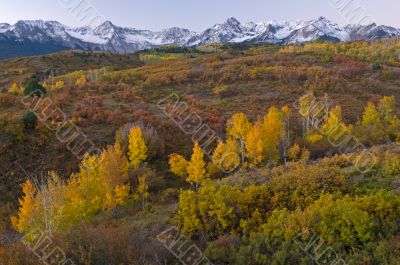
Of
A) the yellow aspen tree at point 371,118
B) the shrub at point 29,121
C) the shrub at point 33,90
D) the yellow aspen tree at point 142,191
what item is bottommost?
the yellow aspen tree at point 142,191

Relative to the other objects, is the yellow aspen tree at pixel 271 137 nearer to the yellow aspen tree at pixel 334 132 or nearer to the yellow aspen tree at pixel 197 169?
the yellow aspen tree at pixel 334 132

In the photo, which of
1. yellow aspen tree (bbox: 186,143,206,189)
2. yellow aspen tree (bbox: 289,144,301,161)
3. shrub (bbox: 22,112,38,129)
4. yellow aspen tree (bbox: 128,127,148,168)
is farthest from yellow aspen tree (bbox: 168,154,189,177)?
shrub (bbox: 22,112,38,129)

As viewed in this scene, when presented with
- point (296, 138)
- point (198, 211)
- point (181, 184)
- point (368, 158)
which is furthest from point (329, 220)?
point (296, 138)

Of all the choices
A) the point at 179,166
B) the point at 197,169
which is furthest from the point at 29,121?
the point at 197,169

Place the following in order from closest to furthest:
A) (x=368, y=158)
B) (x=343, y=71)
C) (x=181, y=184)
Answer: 1. (x=368, y=158)
2. (x=181, y=184)
3. (x=343, y=71)

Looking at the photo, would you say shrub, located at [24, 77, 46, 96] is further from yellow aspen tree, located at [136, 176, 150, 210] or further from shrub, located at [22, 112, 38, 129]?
yellow aspen tree, located at [136, 176, 150, 210]

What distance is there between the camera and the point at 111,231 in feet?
35.2

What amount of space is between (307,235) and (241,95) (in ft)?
150

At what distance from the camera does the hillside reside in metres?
10.1

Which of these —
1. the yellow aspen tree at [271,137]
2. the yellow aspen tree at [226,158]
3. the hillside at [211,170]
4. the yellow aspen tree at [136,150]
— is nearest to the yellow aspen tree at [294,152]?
the hillside at [211,170]

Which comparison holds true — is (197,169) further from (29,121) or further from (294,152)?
(29,121)

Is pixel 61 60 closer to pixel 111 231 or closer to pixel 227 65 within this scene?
pixel 227 65

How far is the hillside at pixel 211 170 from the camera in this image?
10133 millimetres

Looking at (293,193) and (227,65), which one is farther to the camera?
(227,65)
